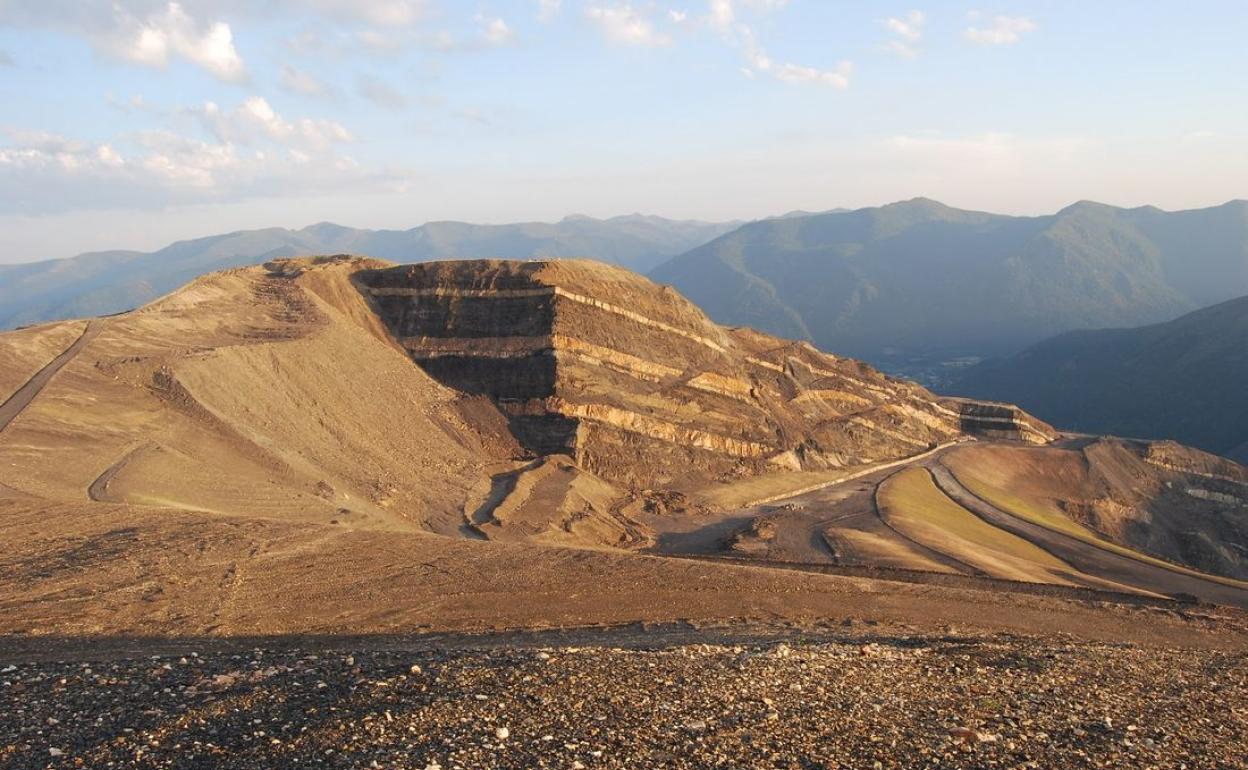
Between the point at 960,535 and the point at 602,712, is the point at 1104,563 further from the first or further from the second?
the point at 602,712

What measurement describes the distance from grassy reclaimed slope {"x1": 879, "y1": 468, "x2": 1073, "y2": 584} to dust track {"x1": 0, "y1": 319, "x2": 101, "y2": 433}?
33.7 m

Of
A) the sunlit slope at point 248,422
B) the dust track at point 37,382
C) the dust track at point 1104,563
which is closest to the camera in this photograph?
the sunlit slope at point 248,422

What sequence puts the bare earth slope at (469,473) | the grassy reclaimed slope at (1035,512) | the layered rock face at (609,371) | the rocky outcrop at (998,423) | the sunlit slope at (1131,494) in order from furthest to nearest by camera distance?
the rocky outcrop at (998,423)
the sunlit slope at (1131,494)
the layered rock face at (609,371)
the grassy reclaimed slope at (1035,512)
the bare earth slope at (469,473)

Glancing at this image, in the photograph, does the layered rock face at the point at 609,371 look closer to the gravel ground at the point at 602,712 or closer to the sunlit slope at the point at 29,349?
the sunlit slope at the point at 29,349

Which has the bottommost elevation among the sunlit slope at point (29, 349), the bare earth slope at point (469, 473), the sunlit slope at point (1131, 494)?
the sunlit slope at point (1131, 494)

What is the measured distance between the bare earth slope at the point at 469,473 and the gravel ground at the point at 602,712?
500 cm

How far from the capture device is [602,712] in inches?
389

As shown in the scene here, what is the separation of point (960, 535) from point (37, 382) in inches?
1512

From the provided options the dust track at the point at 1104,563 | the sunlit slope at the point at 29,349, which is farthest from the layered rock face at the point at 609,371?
the sunlit slope at the point at 29,349

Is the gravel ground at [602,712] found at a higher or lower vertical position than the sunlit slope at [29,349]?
lower

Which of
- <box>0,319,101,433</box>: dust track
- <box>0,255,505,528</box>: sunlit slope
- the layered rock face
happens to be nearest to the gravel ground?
<box>0,255,505,528</box>: sunlit slope

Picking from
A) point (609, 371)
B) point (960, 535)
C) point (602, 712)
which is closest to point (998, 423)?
point (960, 535)

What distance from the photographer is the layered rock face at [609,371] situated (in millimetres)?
44781

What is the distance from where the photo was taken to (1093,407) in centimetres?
12812
